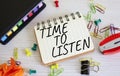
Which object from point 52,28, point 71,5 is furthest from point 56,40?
point 71,5

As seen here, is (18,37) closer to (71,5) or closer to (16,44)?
(16,44)

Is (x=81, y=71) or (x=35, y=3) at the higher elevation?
(x=35, y=3)

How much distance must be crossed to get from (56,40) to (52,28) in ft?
0.13

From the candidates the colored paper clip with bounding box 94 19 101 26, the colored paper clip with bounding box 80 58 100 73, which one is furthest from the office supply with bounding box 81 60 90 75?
the colored paper clip with bounding box 94 19 101 26

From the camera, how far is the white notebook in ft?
2.41

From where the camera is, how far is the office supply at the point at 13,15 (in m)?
0.74

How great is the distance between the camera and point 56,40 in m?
0.75

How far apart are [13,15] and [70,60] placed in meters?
0.21

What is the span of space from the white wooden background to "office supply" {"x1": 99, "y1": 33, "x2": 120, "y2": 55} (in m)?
0.02

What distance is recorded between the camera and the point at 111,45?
2.41 ft

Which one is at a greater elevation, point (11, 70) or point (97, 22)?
point (97, 22)

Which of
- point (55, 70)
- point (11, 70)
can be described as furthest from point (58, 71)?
point (11, 70)

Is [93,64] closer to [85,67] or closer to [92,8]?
[85,67]

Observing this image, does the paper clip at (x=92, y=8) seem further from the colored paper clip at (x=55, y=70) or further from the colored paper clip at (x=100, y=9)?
the colored paper clip at (x=55, y=70)
